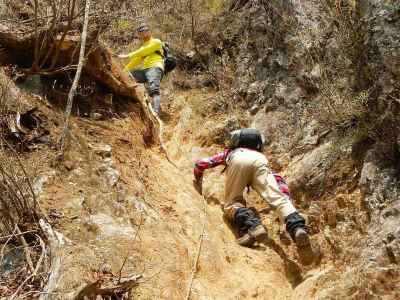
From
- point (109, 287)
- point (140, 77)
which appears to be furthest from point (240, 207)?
point (140, 77)

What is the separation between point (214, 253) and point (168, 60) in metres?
4.27

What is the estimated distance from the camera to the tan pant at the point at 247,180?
531 cm

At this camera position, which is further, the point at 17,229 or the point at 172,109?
the point at 172,109

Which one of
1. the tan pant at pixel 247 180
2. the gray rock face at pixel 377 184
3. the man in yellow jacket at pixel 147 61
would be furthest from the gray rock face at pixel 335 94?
the man in yellow jacket at pixel 147 61

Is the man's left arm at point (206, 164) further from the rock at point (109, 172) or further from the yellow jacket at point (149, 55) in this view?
the yellow jacket at point (149, 55)

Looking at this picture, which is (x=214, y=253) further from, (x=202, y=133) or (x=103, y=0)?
(x=103, y=0)

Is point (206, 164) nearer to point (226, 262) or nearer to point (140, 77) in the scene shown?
point (226, 262)

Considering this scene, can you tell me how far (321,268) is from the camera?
4.70 metres

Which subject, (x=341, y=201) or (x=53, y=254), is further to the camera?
(x=341, y=201)

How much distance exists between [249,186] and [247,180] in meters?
0.16

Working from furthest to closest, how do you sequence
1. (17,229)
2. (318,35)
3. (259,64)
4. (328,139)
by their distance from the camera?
(259,64) < (318,35) < (328,139) < (17,229)

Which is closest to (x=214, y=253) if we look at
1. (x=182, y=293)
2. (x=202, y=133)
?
(x=182, y=293)

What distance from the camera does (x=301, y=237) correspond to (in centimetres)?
478

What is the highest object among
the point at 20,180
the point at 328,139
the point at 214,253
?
the point at 20,180
